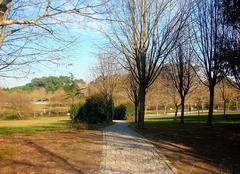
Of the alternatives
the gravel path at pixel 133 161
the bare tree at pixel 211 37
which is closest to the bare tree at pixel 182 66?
the bare tree at pixel 211 37

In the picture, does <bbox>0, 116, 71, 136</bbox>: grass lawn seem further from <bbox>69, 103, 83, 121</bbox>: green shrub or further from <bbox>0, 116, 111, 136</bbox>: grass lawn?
<bbox>69, 103, 83, 121</bbox>: green shrub

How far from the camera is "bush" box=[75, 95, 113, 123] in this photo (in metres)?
33.4

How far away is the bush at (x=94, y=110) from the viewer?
33438 mm

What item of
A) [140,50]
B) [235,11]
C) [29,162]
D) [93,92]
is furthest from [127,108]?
[29,162]

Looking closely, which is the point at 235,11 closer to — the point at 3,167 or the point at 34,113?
the point at 3,167

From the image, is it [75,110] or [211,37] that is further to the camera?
[75,110]

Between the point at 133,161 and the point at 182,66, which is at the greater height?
the point at 182,66

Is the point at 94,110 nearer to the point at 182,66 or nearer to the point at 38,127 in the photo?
the point at 38,127

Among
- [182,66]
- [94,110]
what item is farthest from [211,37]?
[94,110]

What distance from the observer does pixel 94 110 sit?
34094 mm

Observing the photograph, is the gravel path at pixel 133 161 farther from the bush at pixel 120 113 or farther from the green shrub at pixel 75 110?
the bush at pixel 120 113

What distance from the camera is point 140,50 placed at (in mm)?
18609

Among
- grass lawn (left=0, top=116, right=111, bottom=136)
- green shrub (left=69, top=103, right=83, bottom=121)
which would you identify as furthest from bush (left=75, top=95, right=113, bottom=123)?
grass lawn (left=0, top=116, right=111, bottom=136)

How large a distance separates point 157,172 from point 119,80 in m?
27.8
